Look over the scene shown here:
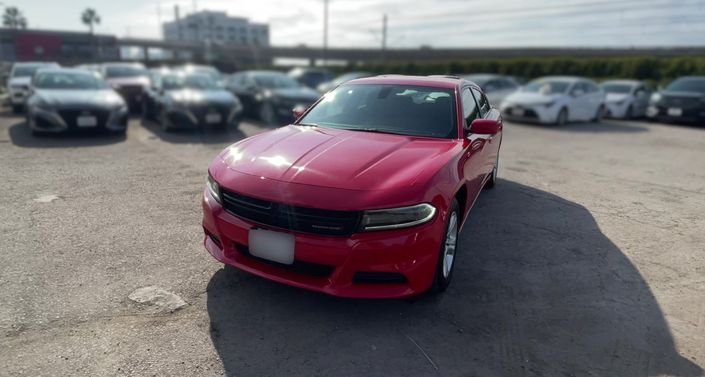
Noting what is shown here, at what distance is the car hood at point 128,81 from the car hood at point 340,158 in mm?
11425

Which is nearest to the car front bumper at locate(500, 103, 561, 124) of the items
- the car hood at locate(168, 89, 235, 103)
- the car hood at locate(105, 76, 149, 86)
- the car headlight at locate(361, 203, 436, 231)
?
the car hood at locate(168, 89, 235, 103)

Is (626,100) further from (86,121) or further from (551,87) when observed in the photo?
(86,121)

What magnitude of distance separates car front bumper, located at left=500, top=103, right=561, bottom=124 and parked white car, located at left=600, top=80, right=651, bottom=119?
3803 mm

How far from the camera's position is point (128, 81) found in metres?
13.9

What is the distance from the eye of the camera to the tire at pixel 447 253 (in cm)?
317

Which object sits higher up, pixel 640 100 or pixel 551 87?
pixel 551 87

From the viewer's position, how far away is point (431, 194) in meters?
3.00

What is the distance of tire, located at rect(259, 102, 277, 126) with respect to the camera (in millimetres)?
12719

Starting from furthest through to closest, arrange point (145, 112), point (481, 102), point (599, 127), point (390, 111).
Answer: point (599, 127), point (145, 112), point (481, 102), point (390, 111)

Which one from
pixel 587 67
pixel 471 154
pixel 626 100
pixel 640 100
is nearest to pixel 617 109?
pixel 626 100

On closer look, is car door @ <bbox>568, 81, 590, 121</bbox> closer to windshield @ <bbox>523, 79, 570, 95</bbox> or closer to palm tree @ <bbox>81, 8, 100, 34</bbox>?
windshield @ <bbox>523, 79, 570, 95</bbox>

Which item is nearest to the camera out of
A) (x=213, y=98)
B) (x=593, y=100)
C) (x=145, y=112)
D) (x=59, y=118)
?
(x=59, y=118)

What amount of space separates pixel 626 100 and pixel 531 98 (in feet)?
15.3

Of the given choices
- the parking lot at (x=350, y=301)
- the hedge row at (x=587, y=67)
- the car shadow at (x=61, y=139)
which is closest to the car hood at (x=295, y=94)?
the car shadow at (x=61, y=139)
